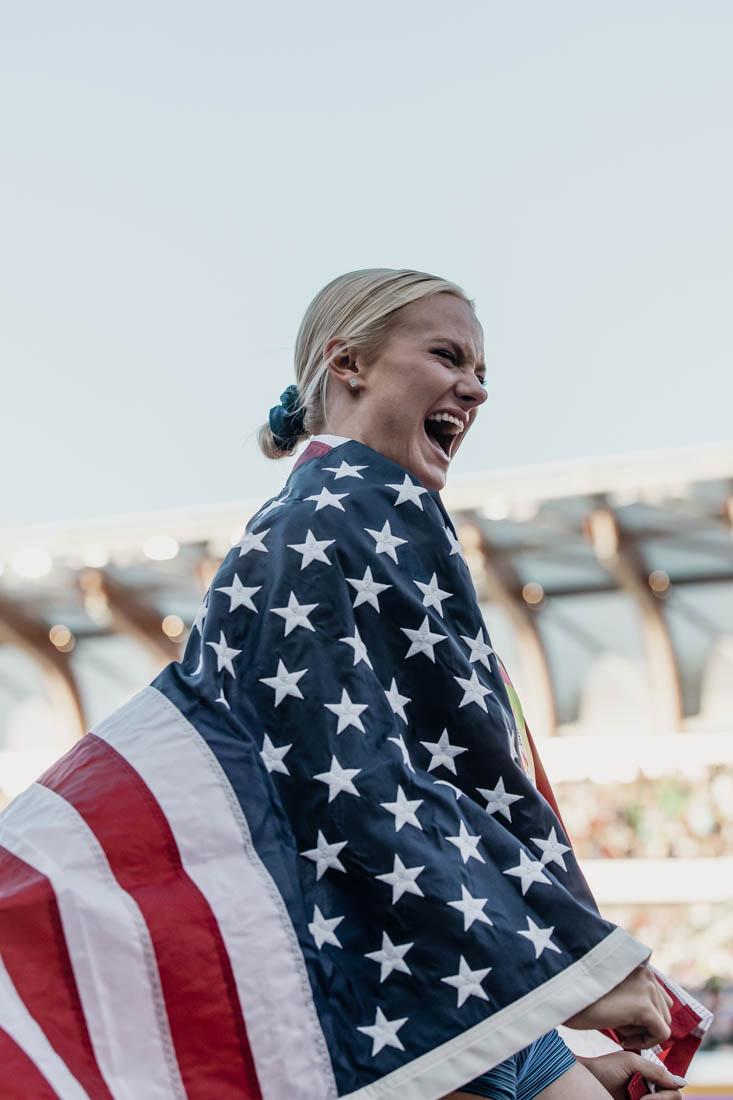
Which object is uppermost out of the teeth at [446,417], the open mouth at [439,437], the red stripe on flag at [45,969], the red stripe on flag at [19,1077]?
the teeth at [446,417]

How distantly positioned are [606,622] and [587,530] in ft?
5.67

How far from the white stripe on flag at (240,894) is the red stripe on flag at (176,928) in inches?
0.6

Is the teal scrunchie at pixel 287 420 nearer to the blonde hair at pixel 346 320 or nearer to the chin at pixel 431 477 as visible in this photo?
the blonde hair at pixel 346 320

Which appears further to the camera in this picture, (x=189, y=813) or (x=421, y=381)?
(x=421, y=381)

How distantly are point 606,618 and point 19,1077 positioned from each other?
16.4 metres

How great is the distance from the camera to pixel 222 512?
17.0 m

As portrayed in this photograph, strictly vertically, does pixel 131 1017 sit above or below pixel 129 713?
below

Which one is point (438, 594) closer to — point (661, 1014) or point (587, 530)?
point (661, 1014)

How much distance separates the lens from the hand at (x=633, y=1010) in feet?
6.05

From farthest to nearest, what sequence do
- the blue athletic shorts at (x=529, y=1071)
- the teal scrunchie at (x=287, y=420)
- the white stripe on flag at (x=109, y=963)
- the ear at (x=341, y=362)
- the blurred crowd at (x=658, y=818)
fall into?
the blurred crowd at (x=658, y=818) < the teal scrunchie at (x=287, y=420) < the ear at (x=341, y=362) < the blue athletic shorts at (x=529, y=1071) < the white stripe on flag at (x=109, y=963)

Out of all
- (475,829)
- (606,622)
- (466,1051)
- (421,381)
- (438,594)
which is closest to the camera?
(466,1051)

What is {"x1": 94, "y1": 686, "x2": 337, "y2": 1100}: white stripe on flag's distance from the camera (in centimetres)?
183

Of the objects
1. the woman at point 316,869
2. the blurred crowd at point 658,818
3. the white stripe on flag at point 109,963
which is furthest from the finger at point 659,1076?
the blurred crowd at point 658,818

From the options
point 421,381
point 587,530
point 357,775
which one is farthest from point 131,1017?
point 587,530
